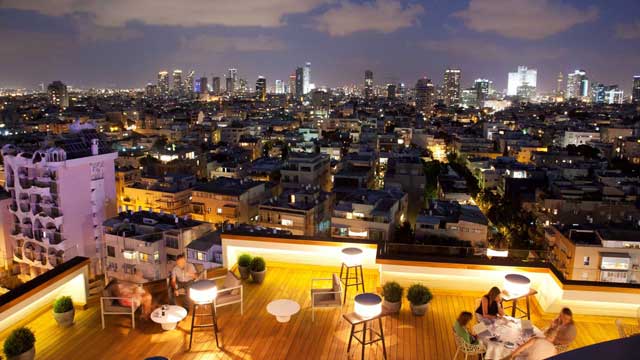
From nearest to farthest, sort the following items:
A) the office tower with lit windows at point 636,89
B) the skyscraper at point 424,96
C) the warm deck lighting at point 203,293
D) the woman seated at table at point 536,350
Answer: the woman seated at table at point 536,350 → the warm deck lighting at point 203,293 → the skyscraper at point 424,96 → the office tower with lit windows at point 636,89

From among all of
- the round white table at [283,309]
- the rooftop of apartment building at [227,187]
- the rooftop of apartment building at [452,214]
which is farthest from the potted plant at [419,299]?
the rooftop of apartment building at [227,187]

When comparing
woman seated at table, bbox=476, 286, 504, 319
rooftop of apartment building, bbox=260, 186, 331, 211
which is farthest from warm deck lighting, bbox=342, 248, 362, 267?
rooftop of apartment building, bbox=260, 186, 331, 211

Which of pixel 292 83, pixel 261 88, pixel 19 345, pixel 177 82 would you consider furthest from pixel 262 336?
pixel 177 82

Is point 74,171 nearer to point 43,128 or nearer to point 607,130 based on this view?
point 43,128

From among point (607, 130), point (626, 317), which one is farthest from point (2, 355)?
point (607, 130)

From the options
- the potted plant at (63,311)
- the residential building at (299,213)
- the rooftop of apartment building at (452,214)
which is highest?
the potted plant at (63,311)

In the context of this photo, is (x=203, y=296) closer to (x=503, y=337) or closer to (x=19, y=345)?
(x=19, y=345)

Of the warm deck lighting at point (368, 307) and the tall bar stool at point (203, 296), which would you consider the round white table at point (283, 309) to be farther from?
the warm deck lighting at point (368, 307)
